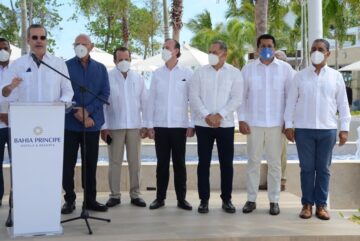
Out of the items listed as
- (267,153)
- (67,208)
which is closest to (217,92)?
(267,153)

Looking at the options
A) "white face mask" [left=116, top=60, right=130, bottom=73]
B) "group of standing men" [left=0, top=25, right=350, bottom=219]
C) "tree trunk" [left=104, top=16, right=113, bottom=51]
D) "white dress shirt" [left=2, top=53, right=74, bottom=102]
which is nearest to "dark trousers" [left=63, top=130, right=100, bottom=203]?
"group of standing men" [left=0, top=25, right=350, bottom=219]

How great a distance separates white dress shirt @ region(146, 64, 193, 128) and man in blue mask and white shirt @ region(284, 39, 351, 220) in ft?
3.68

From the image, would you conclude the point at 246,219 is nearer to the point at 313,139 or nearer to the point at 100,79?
the point at 313,139

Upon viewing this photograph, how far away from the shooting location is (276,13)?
18047 millimetres

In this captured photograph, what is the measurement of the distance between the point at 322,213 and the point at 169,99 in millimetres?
1994

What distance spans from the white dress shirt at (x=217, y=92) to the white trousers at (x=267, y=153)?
316 millimetres

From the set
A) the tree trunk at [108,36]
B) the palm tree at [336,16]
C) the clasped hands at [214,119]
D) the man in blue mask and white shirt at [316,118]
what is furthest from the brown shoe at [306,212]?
the tree trunk at [108,36]

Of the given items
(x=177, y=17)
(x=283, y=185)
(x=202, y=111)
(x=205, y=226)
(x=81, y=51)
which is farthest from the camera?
(x=177, y=17)

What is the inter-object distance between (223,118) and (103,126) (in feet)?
4.47

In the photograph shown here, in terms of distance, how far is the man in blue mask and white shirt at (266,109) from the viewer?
597 cm

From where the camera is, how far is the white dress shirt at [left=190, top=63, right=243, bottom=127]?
19.7 ft

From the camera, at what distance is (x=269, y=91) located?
5977 millimetres

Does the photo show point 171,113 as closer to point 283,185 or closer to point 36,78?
point 36,78

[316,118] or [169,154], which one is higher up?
[316,118]
